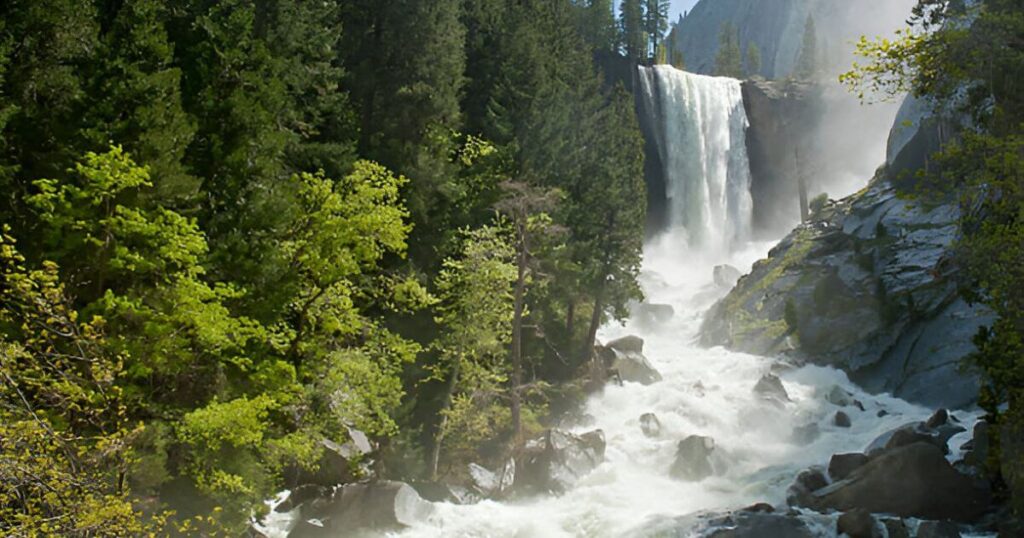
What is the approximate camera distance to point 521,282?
2394 cm

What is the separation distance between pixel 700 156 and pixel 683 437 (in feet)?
137

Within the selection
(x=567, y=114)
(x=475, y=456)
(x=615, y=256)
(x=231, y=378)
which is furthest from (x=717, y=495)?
(x=567, y=114)

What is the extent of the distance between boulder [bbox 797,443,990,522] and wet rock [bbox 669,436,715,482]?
5399 millimetres

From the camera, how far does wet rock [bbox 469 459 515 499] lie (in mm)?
23252

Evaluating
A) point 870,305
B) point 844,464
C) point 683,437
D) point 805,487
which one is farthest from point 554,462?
point 870,305

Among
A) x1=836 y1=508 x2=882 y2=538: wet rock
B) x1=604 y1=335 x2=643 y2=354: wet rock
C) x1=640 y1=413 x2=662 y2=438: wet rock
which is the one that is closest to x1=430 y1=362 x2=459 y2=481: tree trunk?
x1=640 y1=413 x2=662 y2=438: wet rock

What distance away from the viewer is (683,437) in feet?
92.4

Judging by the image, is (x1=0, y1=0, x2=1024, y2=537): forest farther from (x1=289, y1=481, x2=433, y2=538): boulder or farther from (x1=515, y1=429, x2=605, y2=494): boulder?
(x1=289, y1=481, x2=433, y2=538): boulder

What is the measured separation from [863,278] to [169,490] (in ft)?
117

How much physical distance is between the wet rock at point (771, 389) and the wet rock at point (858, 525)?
1407cm

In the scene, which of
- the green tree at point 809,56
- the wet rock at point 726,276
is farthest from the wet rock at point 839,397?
the green tree at point 809,56

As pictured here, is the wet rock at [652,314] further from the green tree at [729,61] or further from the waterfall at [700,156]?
the green tree at [729,61]

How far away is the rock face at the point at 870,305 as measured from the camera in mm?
30156

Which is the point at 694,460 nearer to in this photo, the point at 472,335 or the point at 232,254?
the point at 472,335
